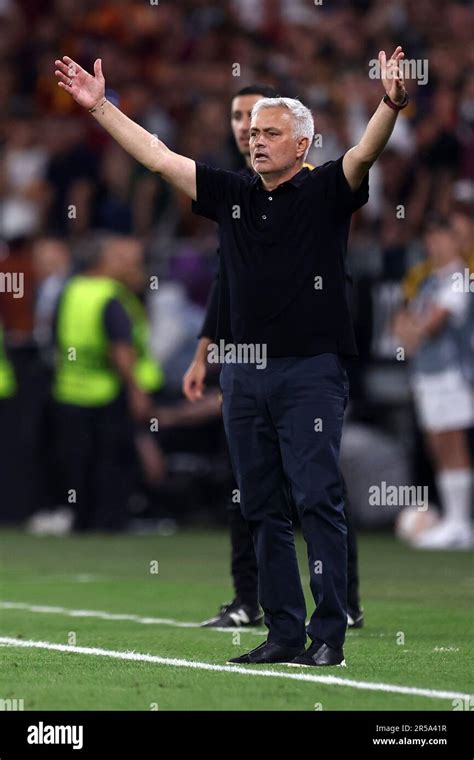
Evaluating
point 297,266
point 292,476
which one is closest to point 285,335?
point 297,266

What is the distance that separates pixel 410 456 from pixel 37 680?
1006cm

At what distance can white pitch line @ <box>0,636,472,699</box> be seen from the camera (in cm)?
700

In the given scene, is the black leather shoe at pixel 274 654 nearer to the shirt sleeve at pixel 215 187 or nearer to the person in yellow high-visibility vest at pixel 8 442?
the shirt sleeve at pixel 215 187

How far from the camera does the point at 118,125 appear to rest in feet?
25.8

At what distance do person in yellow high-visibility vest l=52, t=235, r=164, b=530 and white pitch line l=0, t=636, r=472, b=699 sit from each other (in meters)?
7.99

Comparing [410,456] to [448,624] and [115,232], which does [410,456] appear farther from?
[448,624]

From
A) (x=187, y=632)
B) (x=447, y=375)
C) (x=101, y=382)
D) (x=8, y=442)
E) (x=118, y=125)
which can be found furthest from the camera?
(x=8, y=442)

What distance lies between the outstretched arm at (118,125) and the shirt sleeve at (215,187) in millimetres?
83

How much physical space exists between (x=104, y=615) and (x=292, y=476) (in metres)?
2.87

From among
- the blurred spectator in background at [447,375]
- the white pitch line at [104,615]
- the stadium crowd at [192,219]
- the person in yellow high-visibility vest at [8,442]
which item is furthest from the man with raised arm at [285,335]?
the person in yellow high-visibility vest at [8,442]

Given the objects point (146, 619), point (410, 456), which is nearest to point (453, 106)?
point (410, 456)

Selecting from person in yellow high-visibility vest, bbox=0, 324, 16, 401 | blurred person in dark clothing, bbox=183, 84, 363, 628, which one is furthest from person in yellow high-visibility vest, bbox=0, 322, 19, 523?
blurred person in dark clothing, bbox=183, 84, 363, 628

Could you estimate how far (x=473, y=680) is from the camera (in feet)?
24.1

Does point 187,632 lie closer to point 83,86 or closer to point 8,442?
point 83,86
